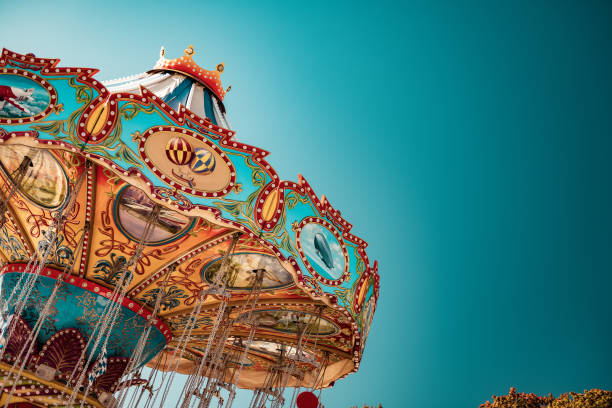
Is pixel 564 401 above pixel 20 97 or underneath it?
above

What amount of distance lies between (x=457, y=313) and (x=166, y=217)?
2374 centimetres

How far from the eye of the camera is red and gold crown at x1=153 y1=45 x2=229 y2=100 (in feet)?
32.3

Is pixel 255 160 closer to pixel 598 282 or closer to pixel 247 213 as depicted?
pixel 247 213

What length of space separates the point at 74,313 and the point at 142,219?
6.46 feet

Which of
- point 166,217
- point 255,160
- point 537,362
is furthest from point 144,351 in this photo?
point 537,362

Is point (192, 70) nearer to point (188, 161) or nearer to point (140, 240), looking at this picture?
point (140, 240)

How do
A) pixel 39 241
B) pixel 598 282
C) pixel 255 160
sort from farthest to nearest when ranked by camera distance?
pixel 598 282 → pixel 39 241 → pixel 255 160

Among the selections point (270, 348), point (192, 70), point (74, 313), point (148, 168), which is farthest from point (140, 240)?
point (270, 348)

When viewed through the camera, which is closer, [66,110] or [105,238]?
[66,110]

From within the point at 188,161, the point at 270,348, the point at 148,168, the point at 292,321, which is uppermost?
the point at 188,161

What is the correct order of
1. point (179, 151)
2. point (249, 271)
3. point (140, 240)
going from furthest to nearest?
point (249, 271), point (140, 240), point (179, 151)

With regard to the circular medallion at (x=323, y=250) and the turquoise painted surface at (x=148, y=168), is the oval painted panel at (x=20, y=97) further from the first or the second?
the circular medallion at (x=323, y=250)

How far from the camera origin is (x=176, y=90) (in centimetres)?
936

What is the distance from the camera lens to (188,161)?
6359mm
